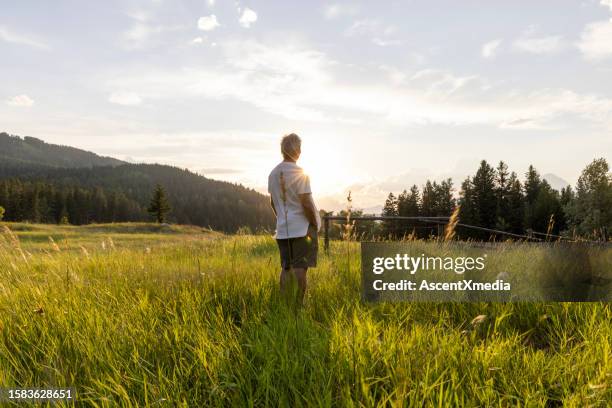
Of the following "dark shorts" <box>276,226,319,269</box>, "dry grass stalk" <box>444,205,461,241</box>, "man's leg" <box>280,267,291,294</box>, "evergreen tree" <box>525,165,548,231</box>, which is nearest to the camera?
"man's leg" <box>280,267,291,294</box>

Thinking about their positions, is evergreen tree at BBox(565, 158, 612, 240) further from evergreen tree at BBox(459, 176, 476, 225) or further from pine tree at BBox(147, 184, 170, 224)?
pine tree at BBox(147, 184, 170, 224)

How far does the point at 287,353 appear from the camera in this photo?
2.76m

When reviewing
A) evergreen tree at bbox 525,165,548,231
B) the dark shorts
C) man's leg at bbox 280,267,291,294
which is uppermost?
evergreen tree at bbox 525,165,548,231

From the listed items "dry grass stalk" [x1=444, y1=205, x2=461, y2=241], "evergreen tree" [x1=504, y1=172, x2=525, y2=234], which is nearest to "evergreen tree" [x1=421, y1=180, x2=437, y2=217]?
"evergreen tree" [x1=504, y1=172, x2=525, y2=234]

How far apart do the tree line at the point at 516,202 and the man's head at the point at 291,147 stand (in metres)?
63.3

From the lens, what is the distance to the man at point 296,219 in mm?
4660

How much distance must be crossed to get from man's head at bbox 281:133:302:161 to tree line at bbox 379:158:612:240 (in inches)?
2491

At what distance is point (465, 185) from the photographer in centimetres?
9244

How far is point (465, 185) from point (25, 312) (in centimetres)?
9699

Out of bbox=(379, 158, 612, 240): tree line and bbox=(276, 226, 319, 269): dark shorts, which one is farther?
bbox=(379, 158, 612, 240): tree line

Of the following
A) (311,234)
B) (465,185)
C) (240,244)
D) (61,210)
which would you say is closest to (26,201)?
(61,210)

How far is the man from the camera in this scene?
15.3 feet

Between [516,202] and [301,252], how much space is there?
9371cm

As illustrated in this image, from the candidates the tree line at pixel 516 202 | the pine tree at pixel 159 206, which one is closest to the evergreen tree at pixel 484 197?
the tree line at pixel 516 202
